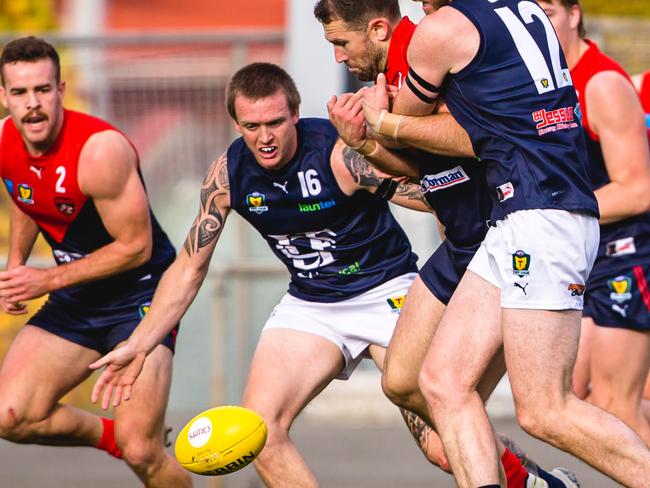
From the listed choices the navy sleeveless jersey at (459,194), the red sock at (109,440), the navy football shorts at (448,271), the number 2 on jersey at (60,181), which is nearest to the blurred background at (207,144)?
the red sock at (109,440)

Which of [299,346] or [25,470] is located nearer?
[299,346]

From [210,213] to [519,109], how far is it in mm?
2042

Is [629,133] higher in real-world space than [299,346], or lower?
higher

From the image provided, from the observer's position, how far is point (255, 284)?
1095cm

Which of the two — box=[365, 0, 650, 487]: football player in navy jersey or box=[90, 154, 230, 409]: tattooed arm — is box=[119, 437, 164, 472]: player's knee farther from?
box=[365, 0, 650, 487]: football player in navy jersey

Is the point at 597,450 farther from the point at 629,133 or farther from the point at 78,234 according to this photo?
the point at 78,234

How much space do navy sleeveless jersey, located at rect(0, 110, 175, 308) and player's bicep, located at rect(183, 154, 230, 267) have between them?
745 millimetres

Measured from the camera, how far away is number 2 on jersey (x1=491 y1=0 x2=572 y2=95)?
4965 mm

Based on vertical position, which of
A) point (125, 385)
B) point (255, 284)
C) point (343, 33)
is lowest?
point (255, 284)

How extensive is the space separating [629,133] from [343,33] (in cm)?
171

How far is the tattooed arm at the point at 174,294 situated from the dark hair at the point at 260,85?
14.7 inches

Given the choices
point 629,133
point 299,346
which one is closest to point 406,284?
point 299,346

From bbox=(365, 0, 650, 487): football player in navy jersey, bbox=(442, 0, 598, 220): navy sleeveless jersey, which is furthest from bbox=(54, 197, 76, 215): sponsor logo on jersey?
bbox=(442, 0, 598, 220): navy sleeveless jersey

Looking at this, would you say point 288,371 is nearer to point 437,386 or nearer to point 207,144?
point 437,386
